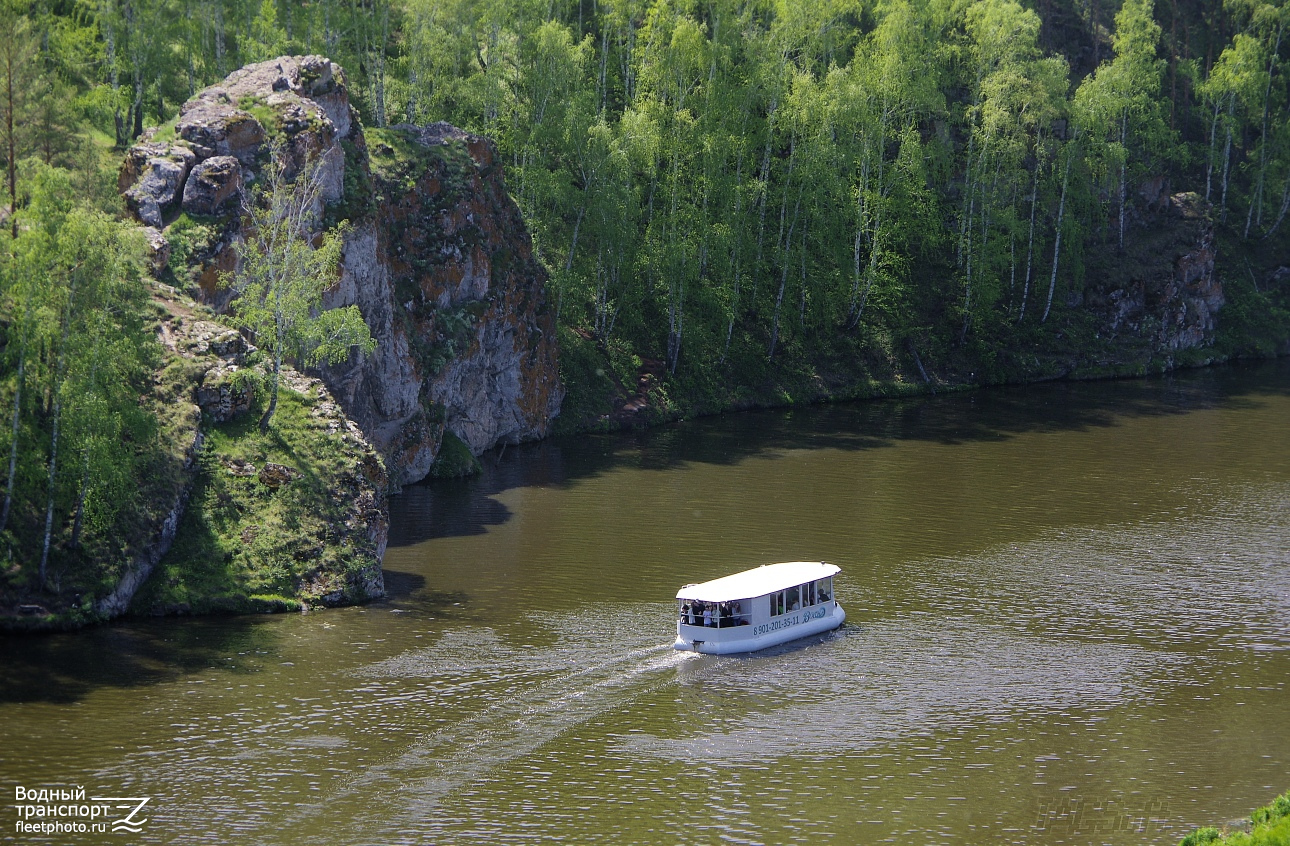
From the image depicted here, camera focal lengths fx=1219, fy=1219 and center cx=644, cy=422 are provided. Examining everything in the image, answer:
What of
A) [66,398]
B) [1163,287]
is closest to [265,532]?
[66,398]

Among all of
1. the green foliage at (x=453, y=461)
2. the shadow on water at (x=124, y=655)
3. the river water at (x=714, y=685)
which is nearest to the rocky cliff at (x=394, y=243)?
the green foliage at (x=453, y=461)

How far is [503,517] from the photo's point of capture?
213ft

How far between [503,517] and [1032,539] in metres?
27.1

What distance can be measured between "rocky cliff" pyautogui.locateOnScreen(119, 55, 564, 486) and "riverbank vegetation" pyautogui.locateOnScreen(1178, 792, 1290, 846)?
46158 mm

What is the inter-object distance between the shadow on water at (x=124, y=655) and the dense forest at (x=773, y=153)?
29.6 meters

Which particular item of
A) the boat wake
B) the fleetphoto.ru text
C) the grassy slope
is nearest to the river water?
the boat wake

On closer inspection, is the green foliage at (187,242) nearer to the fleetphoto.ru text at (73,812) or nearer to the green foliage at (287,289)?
the green foliage at (287,289)

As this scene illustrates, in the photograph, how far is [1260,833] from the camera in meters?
28.1

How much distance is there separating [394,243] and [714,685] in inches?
1596

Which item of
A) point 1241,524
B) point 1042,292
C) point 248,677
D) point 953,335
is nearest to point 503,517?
point 248,677

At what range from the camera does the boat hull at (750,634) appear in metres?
45.9

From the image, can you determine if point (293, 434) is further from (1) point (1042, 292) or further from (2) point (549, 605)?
(1) point (1042, 292)

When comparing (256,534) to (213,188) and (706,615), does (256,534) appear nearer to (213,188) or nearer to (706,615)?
(706,615)

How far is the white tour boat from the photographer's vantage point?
45906mm
